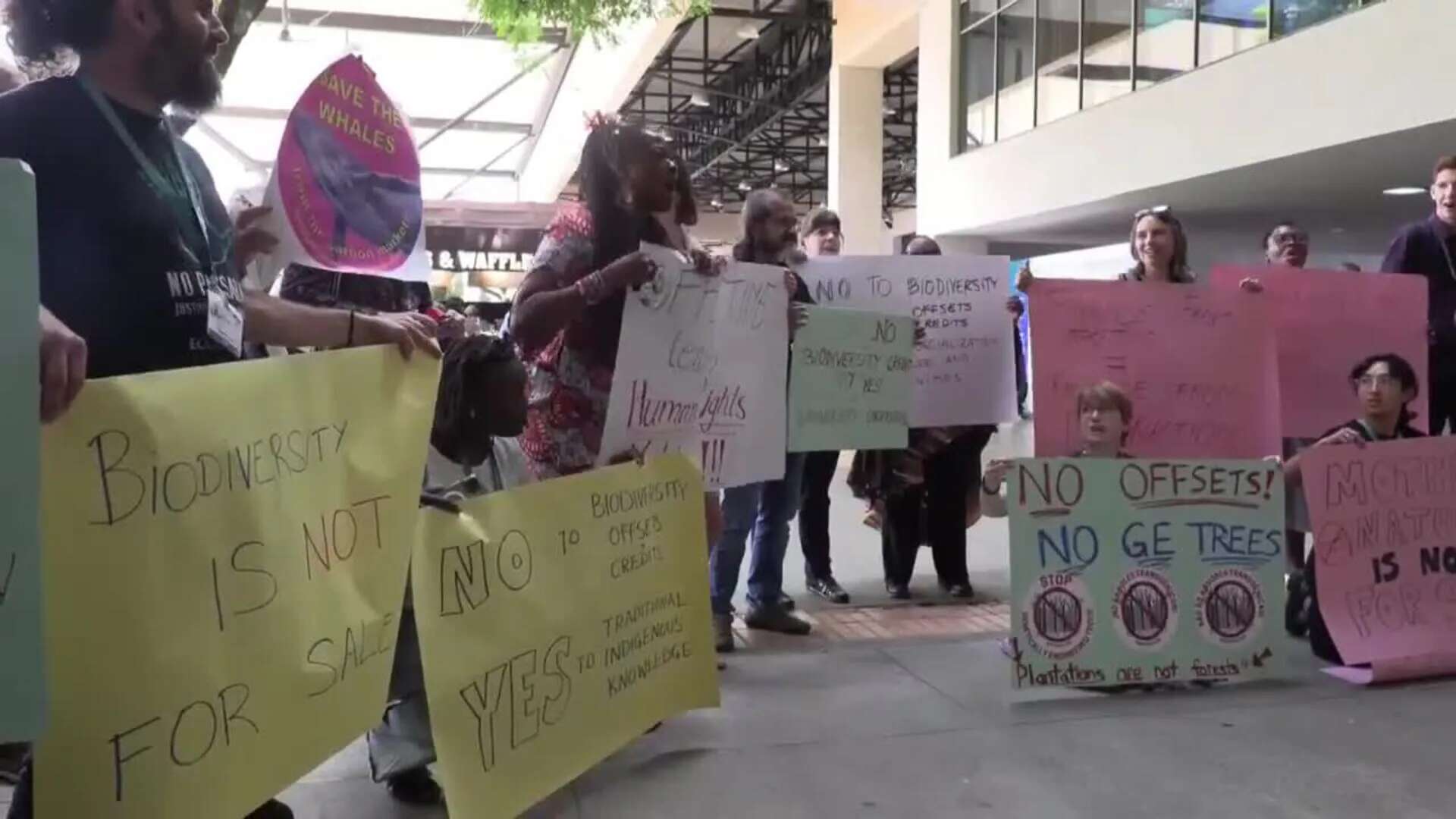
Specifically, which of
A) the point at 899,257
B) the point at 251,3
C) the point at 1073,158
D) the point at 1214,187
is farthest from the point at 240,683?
the point at 1073,158

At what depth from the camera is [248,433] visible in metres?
1.95

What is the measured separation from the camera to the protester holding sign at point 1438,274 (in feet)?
15.2

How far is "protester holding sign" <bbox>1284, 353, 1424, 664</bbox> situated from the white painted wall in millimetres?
5109

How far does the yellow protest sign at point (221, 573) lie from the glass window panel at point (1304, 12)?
9.69 metres

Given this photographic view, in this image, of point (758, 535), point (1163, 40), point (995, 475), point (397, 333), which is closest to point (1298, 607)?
point (995, 475)

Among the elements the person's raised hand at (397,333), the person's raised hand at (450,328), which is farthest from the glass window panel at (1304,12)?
the person's raised hand at (397,333)

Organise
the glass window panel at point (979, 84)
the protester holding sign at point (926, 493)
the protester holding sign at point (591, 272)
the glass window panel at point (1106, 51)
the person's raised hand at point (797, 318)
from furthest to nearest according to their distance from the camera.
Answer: the glass window panel at point (979, 84) → the glass window panel at point (1106, 51) → the protester holding sign at point (926, 493) → the person's raised hand at point (797, 318) → the protester holding sign at point (591, 272)

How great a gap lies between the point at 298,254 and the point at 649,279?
47.7 inches

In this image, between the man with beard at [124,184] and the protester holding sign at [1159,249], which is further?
the protester holding sign at [1159,249]

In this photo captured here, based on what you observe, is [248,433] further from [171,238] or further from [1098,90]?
[1098,90]

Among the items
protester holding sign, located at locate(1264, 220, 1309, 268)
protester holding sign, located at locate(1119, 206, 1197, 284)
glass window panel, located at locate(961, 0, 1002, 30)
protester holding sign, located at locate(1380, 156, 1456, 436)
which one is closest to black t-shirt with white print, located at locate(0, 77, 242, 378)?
protester holding sign, located at locate(1119, 206, 1197, 284)

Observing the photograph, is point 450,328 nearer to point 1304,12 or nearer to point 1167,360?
point 1167,360

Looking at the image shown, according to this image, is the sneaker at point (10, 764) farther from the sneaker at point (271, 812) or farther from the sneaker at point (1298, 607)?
→ the sneaker at point (1298, 607)

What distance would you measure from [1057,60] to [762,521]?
36.6 feet
